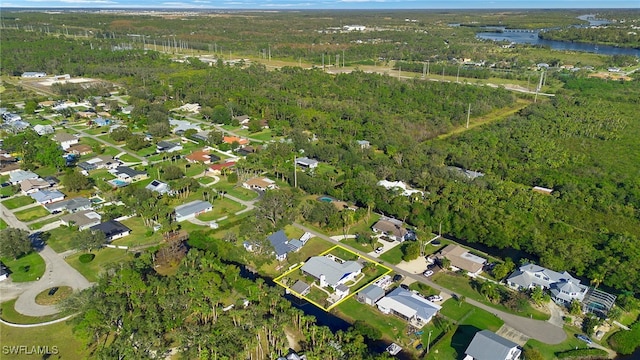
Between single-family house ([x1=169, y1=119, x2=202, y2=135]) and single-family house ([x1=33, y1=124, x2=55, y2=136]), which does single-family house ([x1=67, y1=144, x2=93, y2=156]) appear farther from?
single-family house ([x1=169, y1=119, x2=202, y2=135])

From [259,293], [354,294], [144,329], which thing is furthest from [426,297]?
[144,329]

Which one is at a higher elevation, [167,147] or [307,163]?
[167,147]

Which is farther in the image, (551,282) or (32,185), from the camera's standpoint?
(32,185)

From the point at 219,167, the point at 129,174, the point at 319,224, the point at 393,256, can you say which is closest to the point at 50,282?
the point at 129,174

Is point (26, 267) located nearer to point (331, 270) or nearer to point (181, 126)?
point (331, 270)

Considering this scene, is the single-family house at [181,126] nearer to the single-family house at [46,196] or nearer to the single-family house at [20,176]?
the single-family house at [20,176]

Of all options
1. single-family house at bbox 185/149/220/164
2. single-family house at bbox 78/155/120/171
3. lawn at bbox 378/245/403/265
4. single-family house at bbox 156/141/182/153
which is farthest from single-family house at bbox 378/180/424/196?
single-family house at bbox 78/155/120/171

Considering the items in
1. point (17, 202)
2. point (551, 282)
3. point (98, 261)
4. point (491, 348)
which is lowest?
point (98, 261)
